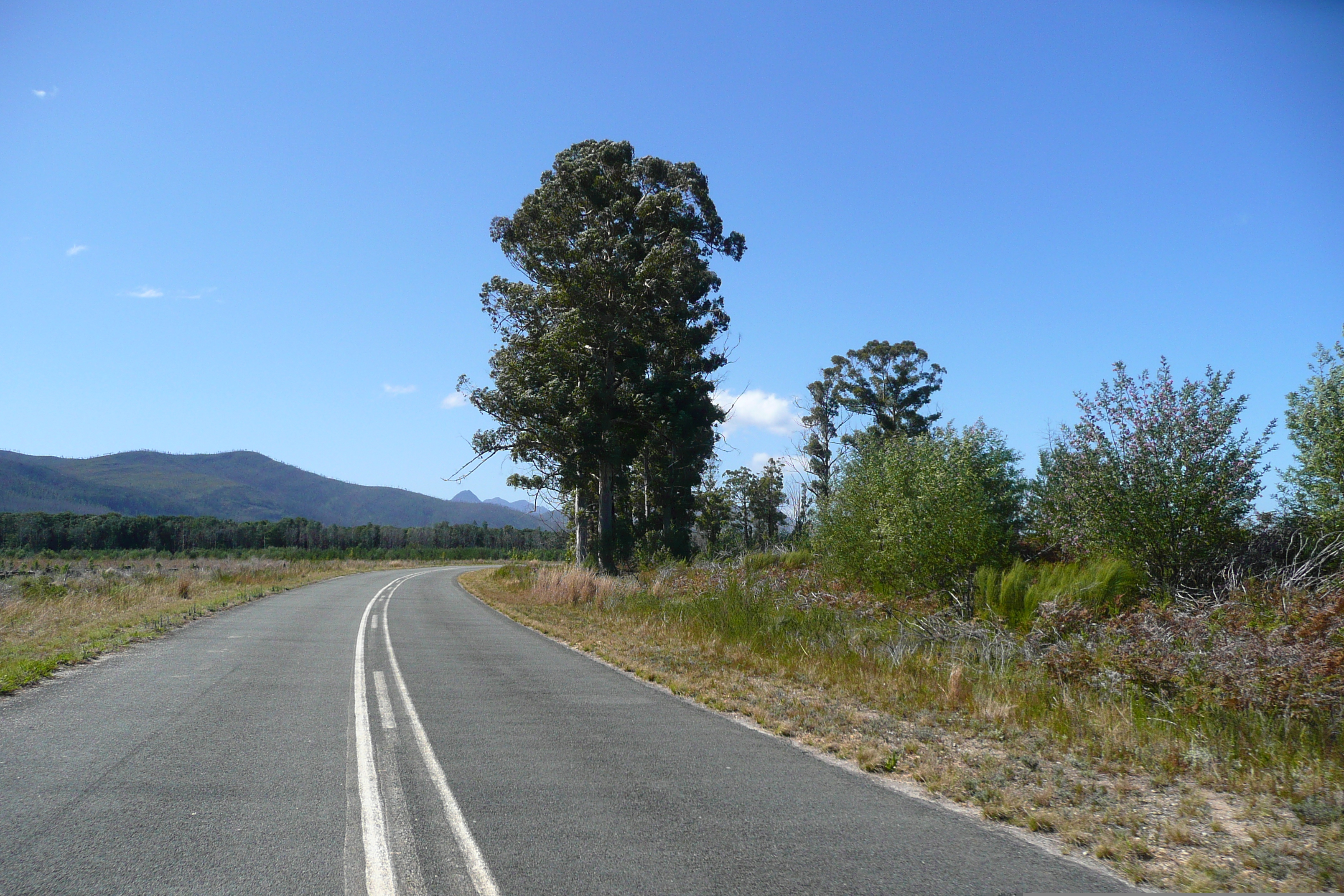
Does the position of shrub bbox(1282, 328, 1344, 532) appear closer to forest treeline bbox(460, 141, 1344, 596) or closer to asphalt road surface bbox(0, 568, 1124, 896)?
forest treeline bbox(460, 141, 1344, 596)

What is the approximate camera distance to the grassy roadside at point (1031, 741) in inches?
193

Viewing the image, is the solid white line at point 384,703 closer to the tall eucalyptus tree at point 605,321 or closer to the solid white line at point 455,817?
the solid white line at point 455,817

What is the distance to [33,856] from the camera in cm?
445

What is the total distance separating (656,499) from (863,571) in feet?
80.3

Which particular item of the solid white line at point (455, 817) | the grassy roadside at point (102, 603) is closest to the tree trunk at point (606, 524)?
the grassy roadside at point (102, 603)

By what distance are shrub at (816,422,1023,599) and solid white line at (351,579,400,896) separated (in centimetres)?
1156

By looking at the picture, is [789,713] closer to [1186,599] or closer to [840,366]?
[1186,599]

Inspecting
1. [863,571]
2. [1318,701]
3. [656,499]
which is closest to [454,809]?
[1318,701]

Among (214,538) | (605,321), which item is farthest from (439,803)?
(214,538)

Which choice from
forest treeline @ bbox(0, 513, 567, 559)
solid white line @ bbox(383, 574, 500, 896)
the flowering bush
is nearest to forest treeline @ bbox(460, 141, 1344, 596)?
the flowering bush

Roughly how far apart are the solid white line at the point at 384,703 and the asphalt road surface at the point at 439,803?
2.2 inches

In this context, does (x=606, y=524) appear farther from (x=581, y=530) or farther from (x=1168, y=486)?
(x=1168, y=486)

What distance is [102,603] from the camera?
2119cm

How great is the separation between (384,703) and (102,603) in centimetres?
1683
